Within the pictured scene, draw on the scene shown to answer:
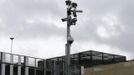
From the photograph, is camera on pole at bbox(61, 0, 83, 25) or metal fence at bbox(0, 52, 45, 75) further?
metal fence at bbox(0, 52, 45, 75)

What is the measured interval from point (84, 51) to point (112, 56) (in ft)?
14.6

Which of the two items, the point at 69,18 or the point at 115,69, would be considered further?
the point at 115,69

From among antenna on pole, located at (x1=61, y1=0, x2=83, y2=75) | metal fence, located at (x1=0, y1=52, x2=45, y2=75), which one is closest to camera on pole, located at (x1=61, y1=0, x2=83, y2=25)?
antenna on pole, located at (x1=61, y1=0, x2=83, y2=75)

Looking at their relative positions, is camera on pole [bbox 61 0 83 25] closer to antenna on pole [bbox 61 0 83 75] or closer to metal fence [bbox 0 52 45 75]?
antenna on pole [bbox 61 0 83 75]

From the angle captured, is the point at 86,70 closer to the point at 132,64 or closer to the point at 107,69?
the point at 107,69

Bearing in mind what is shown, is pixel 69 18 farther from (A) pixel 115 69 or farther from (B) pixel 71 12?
(A) pixel 115 69

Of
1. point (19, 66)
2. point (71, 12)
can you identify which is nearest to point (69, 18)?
point (71, 12)

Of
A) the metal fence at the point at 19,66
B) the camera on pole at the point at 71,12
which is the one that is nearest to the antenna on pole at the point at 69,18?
the camera on pole at the point at 71,12

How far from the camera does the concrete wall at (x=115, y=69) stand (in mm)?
62281

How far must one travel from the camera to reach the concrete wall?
62281 millimetres

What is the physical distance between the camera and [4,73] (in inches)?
1972

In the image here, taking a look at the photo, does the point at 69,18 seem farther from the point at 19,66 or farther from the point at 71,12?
the point at 19,66

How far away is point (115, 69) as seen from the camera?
6394 cm

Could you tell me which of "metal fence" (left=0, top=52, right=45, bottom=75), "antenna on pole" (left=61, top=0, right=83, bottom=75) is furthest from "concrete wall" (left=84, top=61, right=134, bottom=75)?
"antenna on pole" (left=61, top=0, right=83, bottom=75)
